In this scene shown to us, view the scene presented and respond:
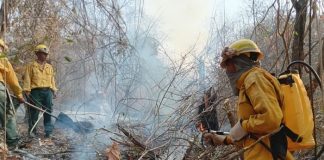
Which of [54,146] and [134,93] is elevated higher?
[134,93]

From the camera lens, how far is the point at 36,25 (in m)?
8.72

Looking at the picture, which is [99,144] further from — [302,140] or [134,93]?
[302,140]

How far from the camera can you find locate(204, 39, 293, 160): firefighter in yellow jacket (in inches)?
98.1

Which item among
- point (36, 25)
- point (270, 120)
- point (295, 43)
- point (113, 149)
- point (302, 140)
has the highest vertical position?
point (36, 25)

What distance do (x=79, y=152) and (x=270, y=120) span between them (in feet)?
13.0

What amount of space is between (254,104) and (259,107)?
60 millimetres

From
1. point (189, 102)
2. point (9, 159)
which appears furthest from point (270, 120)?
point (9, 159)

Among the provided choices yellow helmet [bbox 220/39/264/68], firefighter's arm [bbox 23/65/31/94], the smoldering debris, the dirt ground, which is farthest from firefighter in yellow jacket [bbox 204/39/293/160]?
firefighter's arm [bbox 23/65/31/94]

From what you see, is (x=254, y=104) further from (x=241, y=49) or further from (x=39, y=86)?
(x=39, y=86)

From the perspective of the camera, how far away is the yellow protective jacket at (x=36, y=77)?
738 centimetres

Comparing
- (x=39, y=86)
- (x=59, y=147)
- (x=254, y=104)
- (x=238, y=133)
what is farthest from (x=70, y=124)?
(x=254, y=104)

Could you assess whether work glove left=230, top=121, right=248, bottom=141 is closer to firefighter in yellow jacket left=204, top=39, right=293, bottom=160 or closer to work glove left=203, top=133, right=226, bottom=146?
firefighter in yellow jacket left=204, top=39, right=293, bottom=160

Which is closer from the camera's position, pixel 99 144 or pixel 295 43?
pixel 295 43

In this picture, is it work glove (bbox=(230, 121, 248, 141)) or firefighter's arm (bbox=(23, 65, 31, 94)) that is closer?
work glove (bbox=(230, 121, 248, 141))
